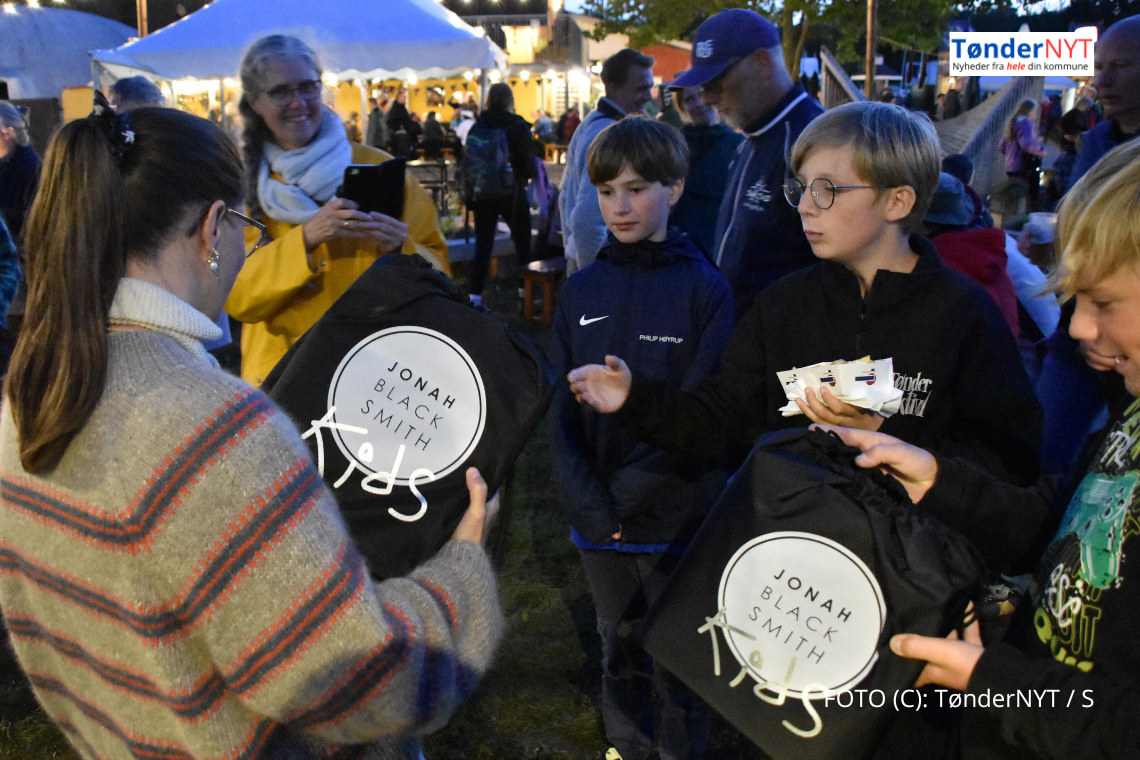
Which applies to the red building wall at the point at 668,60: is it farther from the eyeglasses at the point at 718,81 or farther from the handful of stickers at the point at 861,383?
the handful of stickers at the point at 861,383

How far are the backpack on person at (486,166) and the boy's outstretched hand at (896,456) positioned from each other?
683 centimetres

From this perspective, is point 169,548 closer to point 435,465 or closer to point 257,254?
point 435,465

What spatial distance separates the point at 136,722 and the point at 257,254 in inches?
66.3

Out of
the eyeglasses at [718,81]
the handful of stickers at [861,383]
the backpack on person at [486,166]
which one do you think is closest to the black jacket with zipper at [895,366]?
the handful of stickers at [861,383]

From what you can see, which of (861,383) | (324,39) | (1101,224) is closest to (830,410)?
(861,383)

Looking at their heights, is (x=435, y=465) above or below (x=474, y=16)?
below

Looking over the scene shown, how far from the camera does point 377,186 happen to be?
2.57 meters

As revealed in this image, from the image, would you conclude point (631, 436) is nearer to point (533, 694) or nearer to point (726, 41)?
point (533, 694)

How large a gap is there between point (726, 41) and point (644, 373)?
5.58 ft

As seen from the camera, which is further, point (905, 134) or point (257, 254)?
point (257, 254)

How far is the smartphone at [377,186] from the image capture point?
253cm

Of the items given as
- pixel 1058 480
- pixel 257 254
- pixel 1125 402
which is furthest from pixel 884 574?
pixel 257 254

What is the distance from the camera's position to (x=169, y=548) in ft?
3.61

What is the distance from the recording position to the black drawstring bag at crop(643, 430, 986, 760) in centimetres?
133
